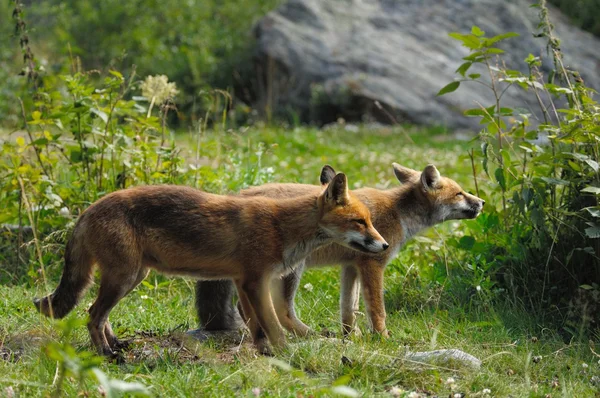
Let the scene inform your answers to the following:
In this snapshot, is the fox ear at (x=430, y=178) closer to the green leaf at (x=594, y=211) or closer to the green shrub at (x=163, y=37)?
the green leaf at (x=594, y=211)

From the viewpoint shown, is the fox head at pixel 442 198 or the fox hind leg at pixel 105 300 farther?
the fox head at pixel 442 198

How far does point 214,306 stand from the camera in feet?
19.3

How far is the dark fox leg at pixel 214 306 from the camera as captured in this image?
19.3ft

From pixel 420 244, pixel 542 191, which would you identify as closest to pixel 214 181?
pixel 420 244

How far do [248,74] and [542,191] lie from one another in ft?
40.3

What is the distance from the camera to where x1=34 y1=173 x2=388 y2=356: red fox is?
5.13m

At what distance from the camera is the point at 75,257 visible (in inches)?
209

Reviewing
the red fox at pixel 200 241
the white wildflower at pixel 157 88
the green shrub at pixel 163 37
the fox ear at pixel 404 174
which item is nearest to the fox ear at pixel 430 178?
the fox ear at pixel 404 174

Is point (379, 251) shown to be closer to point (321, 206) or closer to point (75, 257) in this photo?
point (321, 206)

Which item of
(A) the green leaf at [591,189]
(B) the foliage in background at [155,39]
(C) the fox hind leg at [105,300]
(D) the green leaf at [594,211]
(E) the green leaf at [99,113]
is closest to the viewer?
(C) the fox hind leg at [105,300]

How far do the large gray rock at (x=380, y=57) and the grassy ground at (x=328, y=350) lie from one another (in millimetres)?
8926

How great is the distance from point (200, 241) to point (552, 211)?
115 inches

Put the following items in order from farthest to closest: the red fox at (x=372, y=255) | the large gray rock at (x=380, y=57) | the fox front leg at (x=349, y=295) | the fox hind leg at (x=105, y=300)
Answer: the large gray rock at (x=380, y=57) → the fox front leg at (x=349, y=295) → the red fox at (x=372, y=255) → the fox hind leg at (x=105, y=300)

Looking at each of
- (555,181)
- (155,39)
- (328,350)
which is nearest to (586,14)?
(155,39)
